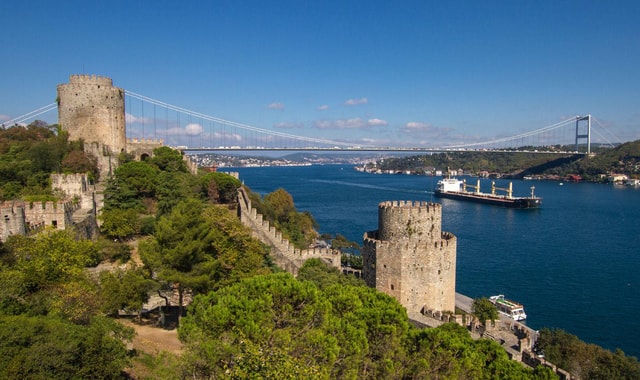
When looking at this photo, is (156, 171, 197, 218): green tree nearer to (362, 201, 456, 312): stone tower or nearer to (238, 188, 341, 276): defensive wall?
(238, 188, 341, 276): defensive wall

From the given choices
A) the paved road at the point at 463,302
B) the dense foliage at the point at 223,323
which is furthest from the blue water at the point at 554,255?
the dense foliage at the point at 223,323

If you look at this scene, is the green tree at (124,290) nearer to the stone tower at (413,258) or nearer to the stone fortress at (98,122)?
the stone tower at (413,258)

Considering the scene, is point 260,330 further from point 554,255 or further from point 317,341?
point 554,255

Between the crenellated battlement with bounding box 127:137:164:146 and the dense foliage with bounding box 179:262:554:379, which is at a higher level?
the crenellated battlement with bounding box 127:137:164:146

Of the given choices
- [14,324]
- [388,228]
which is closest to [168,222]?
[14,324]

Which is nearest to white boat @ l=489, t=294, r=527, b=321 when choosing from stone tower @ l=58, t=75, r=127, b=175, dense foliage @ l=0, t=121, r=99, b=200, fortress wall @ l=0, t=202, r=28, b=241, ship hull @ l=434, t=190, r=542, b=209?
fortress wall @ l=0, t=202, r=28, b=241
